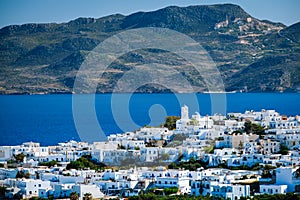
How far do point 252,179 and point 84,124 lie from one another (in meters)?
30.9

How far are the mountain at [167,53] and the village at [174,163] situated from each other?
236 feet

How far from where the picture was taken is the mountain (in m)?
114

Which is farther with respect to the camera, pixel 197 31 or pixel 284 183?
pixel 197 31

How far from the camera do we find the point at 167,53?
12669 centimetres

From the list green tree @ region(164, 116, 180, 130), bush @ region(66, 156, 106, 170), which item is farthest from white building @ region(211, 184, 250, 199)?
green tree @ region(164, 116, 180, 130)

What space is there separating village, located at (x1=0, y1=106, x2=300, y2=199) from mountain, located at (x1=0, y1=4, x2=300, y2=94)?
71961 mm

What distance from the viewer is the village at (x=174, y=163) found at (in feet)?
91.5

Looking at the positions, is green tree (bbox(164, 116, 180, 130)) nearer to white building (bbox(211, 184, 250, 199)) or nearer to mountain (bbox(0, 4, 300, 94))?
white building (bbox(211, 184, 250, 199))

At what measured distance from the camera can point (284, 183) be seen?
91.2ft

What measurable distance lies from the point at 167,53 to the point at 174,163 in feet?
311

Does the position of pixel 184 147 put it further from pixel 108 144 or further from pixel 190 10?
pixel 190 10

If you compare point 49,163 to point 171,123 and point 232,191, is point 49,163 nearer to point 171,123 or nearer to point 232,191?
point 171,123

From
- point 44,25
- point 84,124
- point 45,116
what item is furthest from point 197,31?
point 84,124

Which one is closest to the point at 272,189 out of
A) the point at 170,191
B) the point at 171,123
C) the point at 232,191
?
the point at 232,191
